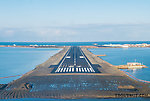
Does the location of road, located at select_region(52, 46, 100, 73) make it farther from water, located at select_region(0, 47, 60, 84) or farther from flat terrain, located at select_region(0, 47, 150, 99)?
water, located at select_region(0, 47, 60, 84)

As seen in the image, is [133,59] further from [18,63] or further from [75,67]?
[18,63]

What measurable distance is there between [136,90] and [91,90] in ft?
27.4

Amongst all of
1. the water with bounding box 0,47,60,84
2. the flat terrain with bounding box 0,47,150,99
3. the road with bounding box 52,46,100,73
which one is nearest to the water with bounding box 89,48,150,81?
the flat terrain with bounding box 0,47,150,99

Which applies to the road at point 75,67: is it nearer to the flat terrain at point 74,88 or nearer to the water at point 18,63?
the flat terrain at point 74,88

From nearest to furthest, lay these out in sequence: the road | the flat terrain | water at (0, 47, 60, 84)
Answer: the flat terrain, the road, water at (0, 47, 60, 84)

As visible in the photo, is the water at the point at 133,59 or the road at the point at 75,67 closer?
the road at the point at 75,67

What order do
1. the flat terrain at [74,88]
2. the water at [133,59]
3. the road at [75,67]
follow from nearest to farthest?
the flat terrain at [74,88], the road at [75,67], the water at [133,59]

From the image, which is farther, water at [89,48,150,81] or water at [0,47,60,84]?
water at [0,47,60,84]

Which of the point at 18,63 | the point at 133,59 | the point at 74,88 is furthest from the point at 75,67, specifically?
the point at 133,59

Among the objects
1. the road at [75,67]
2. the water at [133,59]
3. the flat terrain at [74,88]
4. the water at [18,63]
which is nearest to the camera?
the flat terrain at [74,88]

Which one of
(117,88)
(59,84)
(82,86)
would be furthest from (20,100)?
(117,88)

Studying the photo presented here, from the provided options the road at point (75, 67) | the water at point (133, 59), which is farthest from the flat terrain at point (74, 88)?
the water at point (133, 59)

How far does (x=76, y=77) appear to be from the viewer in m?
42.7

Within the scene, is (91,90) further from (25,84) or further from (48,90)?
(25,84)
